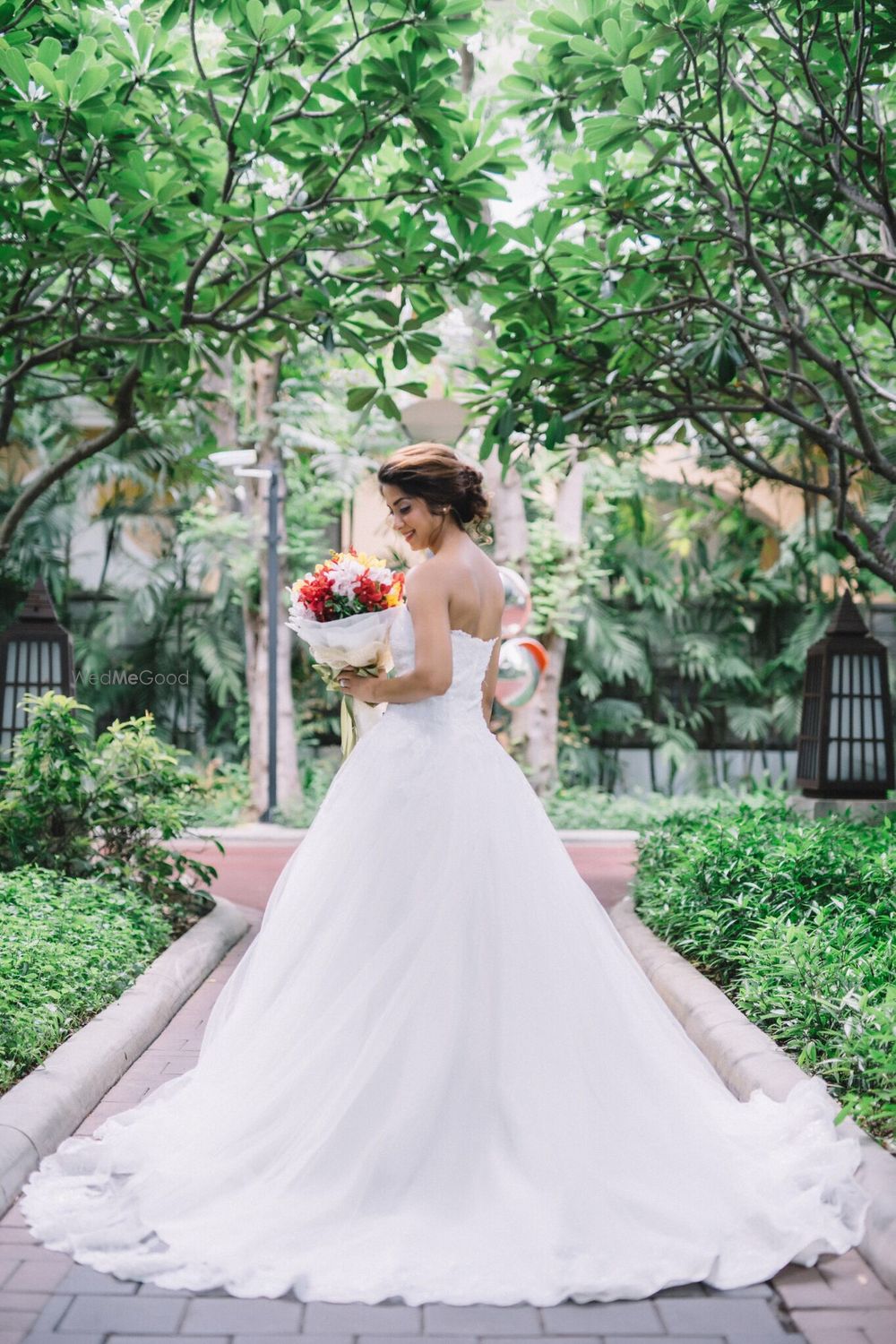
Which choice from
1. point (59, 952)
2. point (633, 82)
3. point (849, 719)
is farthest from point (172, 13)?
point (849, 719)

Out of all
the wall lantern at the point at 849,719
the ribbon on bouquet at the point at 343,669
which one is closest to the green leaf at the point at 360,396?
the ribbon on bouquet at the point at 343,669

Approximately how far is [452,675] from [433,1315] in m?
1.84

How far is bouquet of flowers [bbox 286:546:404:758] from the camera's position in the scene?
13.1 feet

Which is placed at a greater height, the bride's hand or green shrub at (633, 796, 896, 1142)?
the bride's hand

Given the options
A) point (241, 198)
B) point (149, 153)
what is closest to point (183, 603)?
point (241, 198)

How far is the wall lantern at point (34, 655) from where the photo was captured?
895cm

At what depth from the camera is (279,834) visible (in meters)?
14.1

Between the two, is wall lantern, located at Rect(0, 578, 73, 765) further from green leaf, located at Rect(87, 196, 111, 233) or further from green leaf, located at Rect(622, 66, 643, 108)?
green leaf, located at Rect(622, 66, 643, 108)

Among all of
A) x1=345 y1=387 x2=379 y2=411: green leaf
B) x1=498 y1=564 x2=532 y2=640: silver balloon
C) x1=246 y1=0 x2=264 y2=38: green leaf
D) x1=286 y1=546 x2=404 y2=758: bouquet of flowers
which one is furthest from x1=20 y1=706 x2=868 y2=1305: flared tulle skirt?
x1=498 y1=564 x2=532 y2=640: silver balloon

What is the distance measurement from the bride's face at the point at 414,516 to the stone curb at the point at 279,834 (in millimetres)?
9957

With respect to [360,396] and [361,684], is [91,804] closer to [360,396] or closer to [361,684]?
[360,396]

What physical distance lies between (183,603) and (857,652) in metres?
10.2

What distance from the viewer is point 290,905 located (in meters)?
4.03

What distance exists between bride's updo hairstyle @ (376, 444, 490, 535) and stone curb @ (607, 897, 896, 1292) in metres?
2.27
